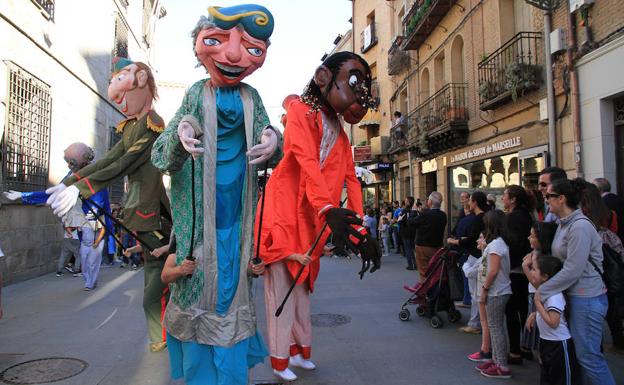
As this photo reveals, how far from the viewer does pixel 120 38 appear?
1627cm

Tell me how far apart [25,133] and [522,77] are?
10.0 metres

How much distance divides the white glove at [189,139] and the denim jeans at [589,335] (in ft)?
8.96

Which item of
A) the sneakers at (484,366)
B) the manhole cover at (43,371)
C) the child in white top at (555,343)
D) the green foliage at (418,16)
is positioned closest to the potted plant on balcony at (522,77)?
the green foliage at (418,16)

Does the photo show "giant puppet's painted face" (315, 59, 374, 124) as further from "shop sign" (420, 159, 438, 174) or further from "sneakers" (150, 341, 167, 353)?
"shop sign" (420, 159, 438, 174)

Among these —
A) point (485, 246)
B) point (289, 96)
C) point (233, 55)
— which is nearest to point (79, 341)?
point (289, 96)

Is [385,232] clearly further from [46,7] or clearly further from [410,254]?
[46,7]

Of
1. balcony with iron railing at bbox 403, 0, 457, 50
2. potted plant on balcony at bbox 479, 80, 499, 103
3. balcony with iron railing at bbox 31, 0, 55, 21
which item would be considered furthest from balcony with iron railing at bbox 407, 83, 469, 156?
balcony with iron railing at bbox 31, 0, 55, 21

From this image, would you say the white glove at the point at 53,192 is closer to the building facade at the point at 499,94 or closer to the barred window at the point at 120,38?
the building facade at the point at 499,94

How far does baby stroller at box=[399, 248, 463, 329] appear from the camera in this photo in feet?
18.6

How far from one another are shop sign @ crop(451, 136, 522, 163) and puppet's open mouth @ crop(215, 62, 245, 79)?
378 inches

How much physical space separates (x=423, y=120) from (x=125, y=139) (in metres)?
13.8

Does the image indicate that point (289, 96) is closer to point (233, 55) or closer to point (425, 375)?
point (233, 55)

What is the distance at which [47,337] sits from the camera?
4.96 m

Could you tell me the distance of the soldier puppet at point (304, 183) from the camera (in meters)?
3.37
